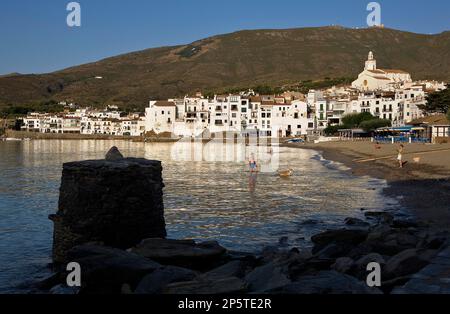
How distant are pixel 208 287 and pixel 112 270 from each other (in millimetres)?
2227

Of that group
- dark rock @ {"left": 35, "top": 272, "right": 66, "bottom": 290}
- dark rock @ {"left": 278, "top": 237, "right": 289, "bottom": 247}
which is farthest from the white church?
dark rock @ {"left": 35, "top": 272, "right": 66, "bottom": 290}

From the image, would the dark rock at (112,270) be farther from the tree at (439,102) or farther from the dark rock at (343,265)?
the tree at (439,102)

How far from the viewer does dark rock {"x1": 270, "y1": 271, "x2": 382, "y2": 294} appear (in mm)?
6406

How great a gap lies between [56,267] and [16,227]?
5.76m

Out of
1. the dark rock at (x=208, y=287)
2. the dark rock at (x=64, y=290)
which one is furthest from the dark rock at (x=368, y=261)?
the dark rock at (x=64, y=290)

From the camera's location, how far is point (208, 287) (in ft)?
22.4

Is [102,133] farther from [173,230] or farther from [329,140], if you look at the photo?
[173,230]

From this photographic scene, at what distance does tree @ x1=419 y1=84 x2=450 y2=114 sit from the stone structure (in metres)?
69.0

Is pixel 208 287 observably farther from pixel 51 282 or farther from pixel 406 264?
pixel 51 282

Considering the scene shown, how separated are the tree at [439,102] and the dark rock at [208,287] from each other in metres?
71.9

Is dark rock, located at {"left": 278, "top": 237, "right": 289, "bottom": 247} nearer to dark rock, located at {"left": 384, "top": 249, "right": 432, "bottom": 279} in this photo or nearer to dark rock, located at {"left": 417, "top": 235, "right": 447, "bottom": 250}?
dark rock, located at {"left": 417, "top": 235, "right": 447, "bottom": 250}

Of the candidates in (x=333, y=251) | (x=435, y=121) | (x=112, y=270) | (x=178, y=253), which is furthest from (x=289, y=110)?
(x=112, y=270)
